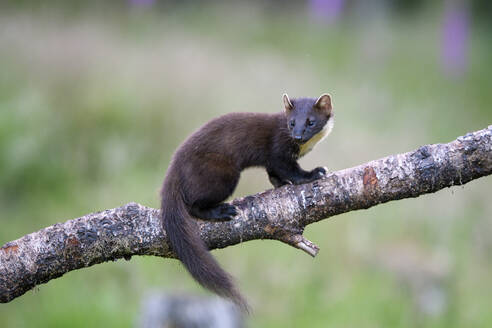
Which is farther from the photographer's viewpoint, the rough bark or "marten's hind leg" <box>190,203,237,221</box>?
"marten's hind leg" <box>190,203,237,221</box>

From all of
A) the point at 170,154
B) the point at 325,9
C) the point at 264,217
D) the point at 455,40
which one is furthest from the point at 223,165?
the point at 325,9

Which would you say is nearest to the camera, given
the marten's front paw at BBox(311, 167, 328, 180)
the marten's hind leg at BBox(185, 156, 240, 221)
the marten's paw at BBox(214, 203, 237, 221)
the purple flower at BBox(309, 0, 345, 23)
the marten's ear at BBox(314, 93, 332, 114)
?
the marten's paw at BBox(214, 203, 237, 221)

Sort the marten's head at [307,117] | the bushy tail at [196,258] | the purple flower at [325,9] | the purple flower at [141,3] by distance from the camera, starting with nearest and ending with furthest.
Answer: the bushy tail at [196,258]
the marten's head at [307,117]
the purple flower at [141,3]
the purple flower at [325,9]

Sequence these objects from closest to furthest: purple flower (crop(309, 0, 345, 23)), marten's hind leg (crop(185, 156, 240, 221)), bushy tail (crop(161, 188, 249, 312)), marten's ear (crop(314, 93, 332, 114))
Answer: bushy tail (crop(161, 188, 249, 312)) < marten's hind leg (crop(185, 156, 240, 221)) < marten's ear (crop(314, 93, 332, 114)) < purple flower (crop(309, 0, 345, 23))

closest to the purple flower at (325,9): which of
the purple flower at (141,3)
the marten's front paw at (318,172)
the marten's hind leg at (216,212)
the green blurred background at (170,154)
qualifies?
the green blurred background at (170,154)

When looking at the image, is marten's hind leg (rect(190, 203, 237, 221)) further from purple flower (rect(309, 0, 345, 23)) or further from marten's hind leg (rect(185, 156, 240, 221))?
purple flower (rect(309, 0, 345, 23))

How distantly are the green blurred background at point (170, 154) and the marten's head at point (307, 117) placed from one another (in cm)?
316

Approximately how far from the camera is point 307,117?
4.74 m

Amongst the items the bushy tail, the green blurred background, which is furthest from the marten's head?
the green blurred background

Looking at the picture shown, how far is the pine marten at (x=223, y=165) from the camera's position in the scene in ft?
11.7

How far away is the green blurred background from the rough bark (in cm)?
348

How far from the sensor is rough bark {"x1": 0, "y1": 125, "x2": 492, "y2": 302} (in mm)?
3402

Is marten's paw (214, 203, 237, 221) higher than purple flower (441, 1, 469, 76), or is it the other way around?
purple flower (441, 1, 469, 76)

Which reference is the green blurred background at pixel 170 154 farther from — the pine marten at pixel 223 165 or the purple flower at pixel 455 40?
the pine marten at pixel 223 165
